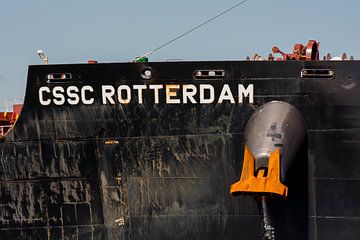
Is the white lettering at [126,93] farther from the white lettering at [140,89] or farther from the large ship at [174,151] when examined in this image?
the white lettering at [140,89]

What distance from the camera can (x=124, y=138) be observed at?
12.6 m

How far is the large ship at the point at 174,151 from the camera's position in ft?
39.8

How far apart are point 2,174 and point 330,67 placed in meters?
7.64

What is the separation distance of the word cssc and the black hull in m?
0.07

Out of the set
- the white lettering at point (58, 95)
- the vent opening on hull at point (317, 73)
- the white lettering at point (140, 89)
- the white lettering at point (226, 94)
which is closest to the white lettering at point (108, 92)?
the white lettering at point (140, 89)

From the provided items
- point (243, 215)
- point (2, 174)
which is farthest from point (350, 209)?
point (2, 174)

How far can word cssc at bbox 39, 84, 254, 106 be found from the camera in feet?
40.6

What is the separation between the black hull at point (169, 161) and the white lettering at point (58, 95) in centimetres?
11

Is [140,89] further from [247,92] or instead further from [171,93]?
[247,92]

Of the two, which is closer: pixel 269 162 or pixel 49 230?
pixel 269 162

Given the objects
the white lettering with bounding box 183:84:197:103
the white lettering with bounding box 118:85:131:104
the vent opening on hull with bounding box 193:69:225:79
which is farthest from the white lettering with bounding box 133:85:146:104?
the vent opening on hull with bounding box 193:69:225:79

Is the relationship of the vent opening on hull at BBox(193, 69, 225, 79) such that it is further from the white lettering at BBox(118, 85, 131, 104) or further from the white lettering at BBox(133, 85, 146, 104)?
the white lettering at BBox(118, 85, 131, 104)

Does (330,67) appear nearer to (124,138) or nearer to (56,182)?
(124,138)

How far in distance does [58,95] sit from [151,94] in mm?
2073
